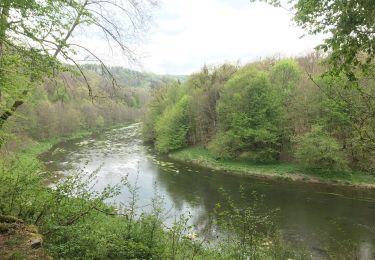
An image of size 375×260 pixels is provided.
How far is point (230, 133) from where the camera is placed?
135 feet

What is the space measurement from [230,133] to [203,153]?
238 inches

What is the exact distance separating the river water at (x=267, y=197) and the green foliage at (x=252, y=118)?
5.90 meters

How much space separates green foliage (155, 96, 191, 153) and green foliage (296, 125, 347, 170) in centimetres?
1990

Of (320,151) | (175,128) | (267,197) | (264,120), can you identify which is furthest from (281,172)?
(175,128)

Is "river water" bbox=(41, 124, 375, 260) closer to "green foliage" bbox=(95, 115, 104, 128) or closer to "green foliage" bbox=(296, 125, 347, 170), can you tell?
"green foliage" bbox=(296, 125, 347, 170)

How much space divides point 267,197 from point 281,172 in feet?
30.0

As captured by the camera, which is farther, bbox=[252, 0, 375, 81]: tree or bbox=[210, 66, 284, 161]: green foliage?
bbox=[210, 66, 284, 161]: green foliage

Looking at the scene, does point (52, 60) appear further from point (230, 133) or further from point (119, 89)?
point (230, 133)

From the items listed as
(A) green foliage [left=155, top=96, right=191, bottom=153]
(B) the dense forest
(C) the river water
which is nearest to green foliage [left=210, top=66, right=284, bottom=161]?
(B) the dense forest

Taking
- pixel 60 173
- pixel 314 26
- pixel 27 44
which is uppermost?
pixel 314 26

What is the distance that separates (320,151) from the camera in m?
32.4

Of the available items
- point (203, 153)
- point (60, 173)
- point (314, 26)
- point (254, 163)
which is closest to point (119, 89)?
point (314, 26)

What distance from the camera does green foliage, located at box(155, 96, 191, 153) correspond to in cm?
4938

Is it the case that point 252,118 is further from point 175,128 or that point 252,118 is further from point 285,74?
point 175,128
